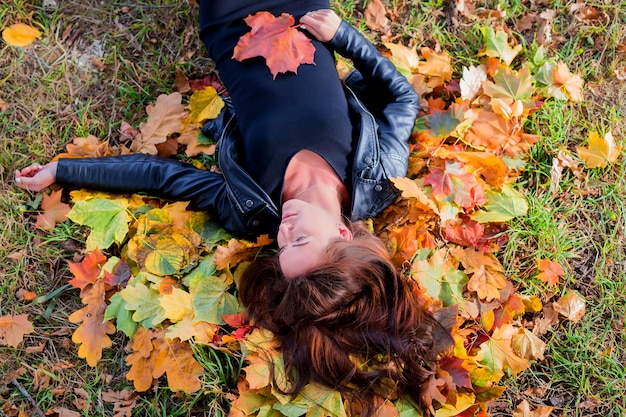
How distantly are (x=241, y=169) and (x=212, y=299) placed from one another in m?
0.65

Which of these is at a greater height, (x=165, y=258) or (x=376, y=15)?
(x=376, y=15)

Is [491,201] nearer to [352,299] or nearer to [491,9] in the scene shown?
[352,299]

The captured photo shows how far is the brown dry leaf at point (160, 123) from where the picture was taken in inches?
120

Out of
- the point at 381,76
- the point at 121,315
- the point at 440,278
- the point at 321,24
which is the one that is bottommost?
the point at 121,315

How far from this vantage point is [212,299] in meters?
2.64

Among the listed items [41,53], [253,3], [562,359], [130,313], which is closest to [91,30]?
[41,53]

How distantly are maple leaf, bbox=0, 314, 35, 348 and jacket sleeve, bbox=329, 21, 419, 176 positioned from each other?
6.65ft

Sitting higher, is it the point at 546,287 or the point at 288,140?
the point at 288,140

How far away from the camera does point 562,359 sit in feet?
9.01

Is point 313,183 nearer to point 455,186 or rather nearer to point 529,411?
point 455,186

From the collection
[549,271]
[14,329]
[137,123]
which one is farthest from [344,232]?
[14,329]

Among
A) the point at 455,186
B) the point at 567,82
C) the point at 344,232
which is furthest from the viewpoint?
the point at 567,82

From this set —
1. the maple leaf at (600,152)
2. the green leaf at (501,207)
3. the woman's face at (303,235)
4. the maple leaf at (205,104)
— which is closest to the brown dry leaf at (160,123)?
the maple leaf at (205,104)

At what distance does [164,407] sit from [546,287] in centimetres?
201
